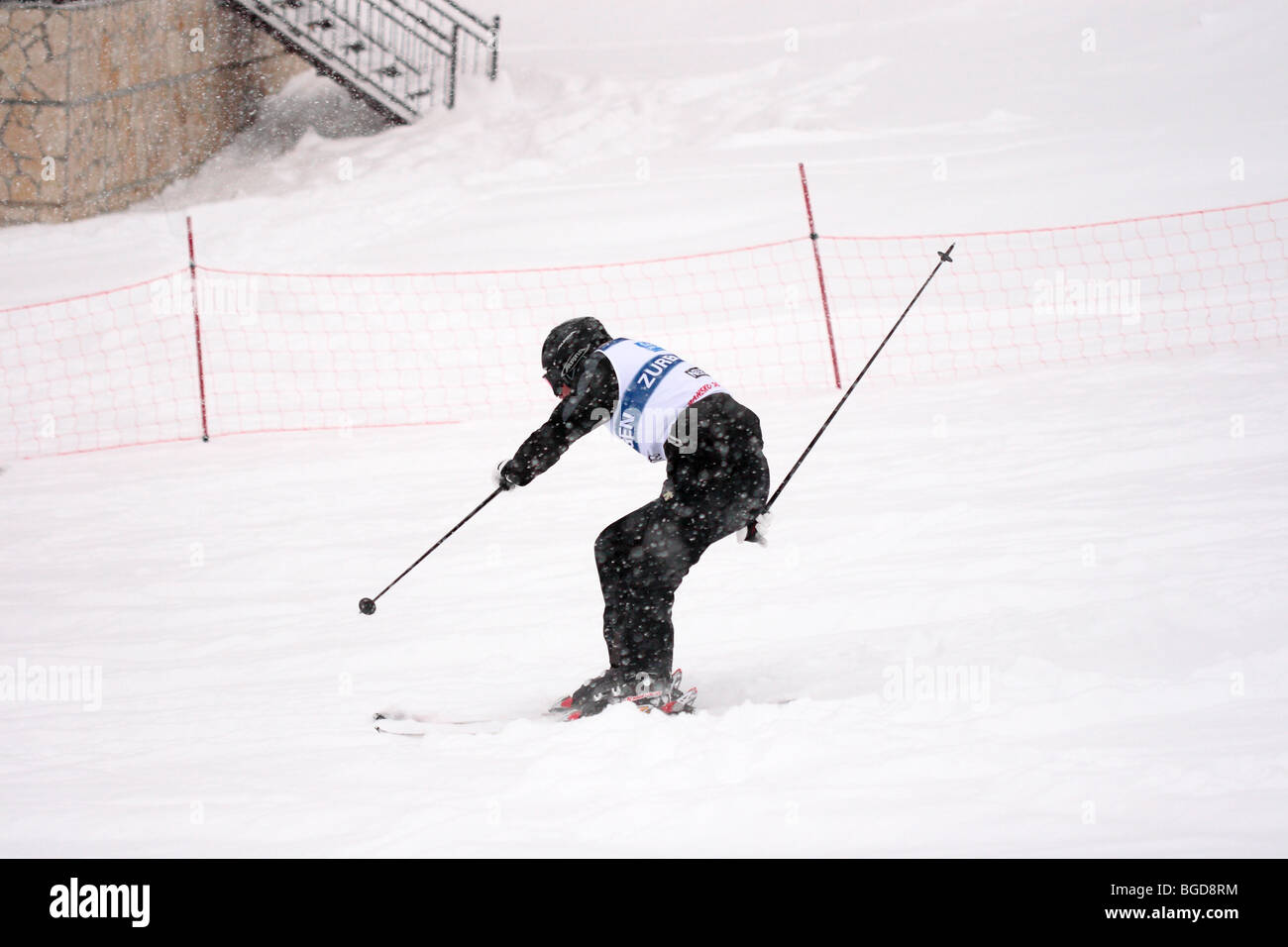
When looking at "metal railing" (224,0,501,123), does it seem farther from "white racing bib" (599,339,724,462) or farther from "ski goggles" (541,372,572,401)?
"white racing bib" (599,339,724,462)

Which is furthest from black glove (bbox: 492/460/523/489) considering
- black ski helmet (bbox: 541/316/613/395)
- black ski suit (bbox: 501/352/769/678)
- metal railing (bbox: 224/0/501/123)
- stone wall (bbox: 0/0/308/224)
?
metal railing (bbox: 224/0/501/123)

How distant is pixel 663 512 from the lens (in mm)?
4262

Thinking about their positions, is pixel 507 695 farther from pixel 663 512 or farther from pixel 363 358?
pixel 363 358

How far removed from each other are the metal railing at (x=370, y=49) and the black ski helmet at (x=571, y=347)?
11.6m

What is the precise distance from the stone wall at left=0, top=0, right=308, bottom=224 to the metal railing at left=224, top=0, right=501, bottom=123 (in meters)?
0.85

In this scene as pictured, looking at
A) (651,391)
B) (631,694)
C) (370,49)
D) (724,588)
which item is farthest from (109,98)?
(631,694)

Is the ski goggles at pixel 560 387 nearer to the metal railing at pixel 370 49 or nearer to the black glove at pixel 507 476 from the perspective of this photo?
the black glove at pixel 507 476

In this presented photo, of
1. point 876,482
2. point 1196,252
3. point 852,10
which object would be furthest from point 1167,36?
point 876,482

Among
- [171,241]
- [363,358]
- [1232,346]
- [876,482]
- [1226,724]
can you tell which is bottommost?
[1226,724]

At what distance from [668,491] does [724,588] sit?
6.27ft

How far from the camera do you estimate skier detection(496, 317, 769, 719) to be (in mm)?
4219

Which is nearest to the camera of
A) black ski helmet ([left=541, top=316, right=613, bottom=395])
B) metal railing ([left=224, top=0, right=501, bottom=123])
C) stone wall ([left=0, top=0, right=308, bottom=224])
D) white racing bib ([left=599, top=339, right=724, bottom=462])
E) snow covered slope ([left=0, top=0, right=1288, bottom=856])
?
snow covered slope ([left=0, top=0, right=1288, bottom=856])

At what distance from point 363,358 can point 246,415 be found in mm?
1218

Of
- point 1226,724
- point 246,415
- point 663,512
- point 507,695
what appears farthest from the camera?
point 246,415
